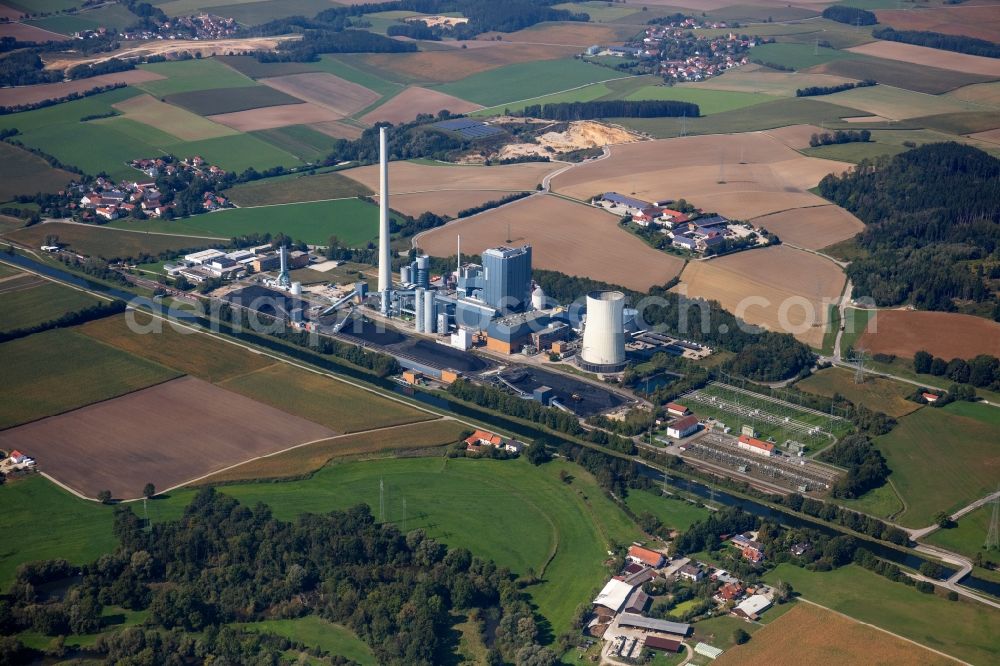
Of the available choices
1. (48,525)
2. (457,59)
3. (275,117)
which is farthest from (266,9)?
(48,525)

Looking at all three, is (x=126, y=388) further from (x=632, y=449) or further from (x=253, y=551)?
(x=632, y=449)

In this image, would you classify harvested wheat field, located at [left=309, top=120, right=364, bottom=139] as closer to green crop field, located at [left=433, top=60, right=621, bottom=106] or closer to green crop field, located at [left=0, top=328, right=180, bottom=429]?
green crop field, located at [left=433, top=60, right=621, bottom=106]

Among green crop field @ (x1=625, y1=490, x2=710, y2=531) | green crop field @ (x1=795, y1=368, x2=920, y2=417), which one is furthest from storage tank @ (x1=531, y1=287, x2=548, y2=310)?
Answer: green crop field @ (x1=625, y1=490, x2=710, y2=531)

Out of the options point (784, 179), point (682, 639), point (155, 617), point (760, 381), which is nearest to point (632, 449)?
point (760, 381)

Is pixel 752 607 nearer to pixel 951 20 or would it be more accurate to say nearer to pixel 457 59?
pixel 457 59

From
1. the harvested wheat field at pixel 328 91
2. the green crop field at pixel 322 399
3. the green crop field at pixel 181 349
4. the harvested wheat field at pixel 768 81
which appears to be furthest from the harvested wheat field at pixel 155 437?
the harvested wheat field at pixel 768 81

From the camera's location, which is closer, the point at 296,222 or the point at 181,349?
the point at 181,349

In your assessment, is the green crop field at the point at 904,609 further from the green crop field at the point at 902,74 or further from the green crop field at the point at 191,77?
the green crop field at the point at 191,77
